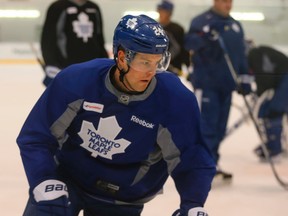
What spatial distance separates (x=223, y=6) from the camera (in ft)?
13.0

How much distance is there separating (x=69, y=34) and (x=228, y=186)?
46.5 inches

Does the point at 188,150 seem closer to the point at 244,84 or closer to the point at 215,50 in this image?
the point at 215,50

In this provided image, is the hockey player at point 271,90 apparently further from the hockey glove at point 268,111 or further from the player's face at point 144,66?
the player's face at point 144,66

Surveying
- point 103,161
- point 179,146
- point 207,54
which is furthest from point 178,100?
point 207,54

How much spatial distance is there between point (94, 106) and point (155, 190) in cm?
35

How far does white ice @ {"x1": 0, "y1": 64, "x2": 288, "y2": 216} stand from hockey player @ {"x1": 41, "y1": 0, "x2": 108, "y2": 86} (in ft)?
2.07

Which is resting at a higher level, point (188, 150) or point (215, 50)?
point (188, 150)

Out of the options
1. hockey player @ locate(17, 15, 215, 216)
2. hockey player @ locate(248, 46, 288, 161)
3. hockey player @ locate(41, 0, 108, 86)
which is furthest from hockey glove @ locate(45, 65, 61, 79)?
hockey player @ locate(17, 15, 215, 216)

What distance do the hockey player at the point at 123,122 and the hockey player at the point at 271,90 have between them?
2520 mm

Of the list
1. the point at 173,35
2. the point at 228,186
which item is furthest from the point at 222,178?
the point at 173,35

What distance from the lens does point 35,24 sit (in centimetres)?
845

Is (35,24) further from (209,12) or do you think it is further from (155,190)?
(155,190)

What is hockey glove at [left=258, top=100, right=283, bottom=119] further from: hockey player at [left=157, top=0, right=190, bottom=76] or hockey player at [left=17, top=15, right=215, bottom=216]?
hockey player at [left=17, top=15, right=215, bottom=216]

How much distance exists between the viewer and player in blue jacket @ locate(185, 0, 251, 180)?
396cm
